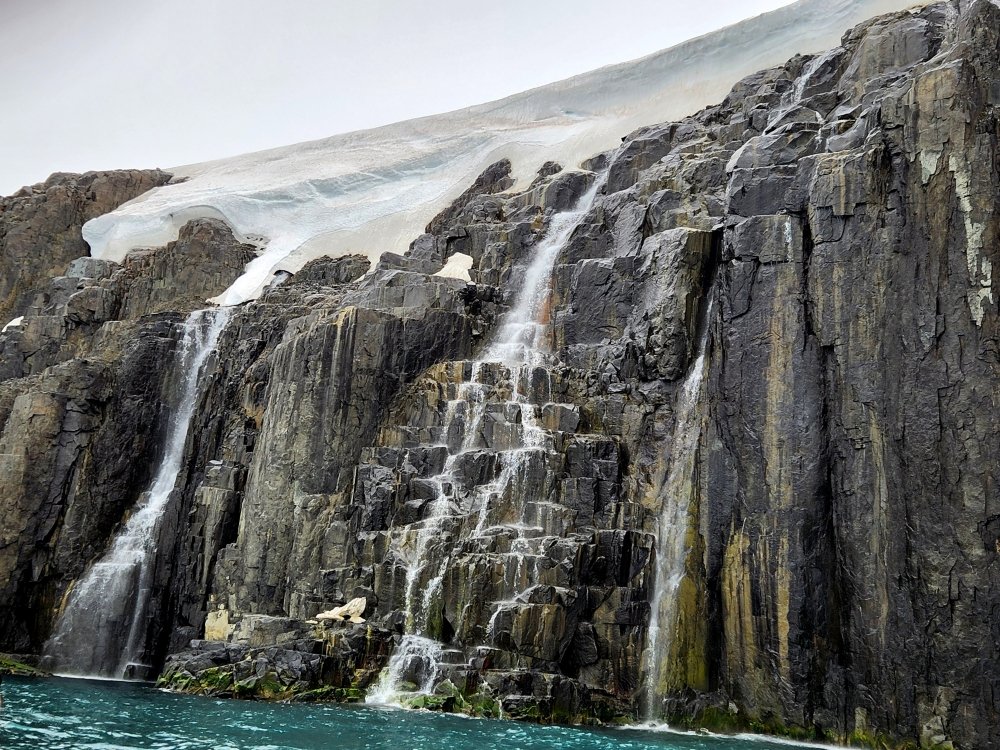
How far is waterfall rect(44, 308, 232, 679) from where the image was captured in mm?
40531

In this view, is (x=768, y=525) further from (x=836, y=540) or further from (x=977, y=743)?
(x=977, y=743)

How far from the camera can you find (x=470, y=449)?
35969mm

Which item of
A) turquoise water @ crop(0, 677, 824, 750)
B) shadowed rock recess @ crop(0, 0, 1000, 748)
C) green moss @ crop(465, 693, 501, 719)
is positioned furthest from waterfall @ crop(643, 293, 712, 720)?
green moss @ crop(465, 693, 501, 719)

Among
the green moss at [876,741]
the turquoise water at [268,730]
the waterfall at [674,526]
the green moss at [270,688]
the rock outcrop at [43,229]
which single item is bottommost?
the turquoise water at [268,730]

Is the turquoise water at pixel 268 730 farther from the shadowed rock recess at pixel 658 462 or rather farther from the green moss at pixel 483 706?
the shadowed rock recess at pixel 658 462

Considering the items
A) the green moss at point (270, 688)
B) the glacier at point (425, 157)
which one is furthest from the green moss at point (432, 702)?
the glacier at point (425, 157)

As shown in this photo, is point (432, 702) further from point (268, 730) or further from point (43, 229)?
point (43, 229)

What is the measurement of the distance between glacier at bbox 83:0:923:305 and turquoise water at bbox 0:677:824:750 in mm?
35468

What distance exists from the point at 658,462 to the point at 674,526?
109 inches

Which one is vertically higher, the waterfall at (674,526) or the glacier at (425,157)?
the glacier at (425,157)

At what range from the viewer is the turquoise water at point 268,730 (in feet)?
73.9

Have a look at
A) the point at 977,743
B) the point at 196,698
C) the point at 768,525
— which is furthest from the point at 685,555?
the point at 196,698

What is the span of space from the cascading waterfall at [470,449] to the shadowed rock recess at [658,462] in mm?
158

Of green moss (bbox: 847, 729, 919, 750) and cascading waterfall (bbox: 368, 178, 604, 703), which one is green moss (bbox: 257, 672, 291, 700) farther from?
green moss (bbox: 847, 729, 919, 750)
